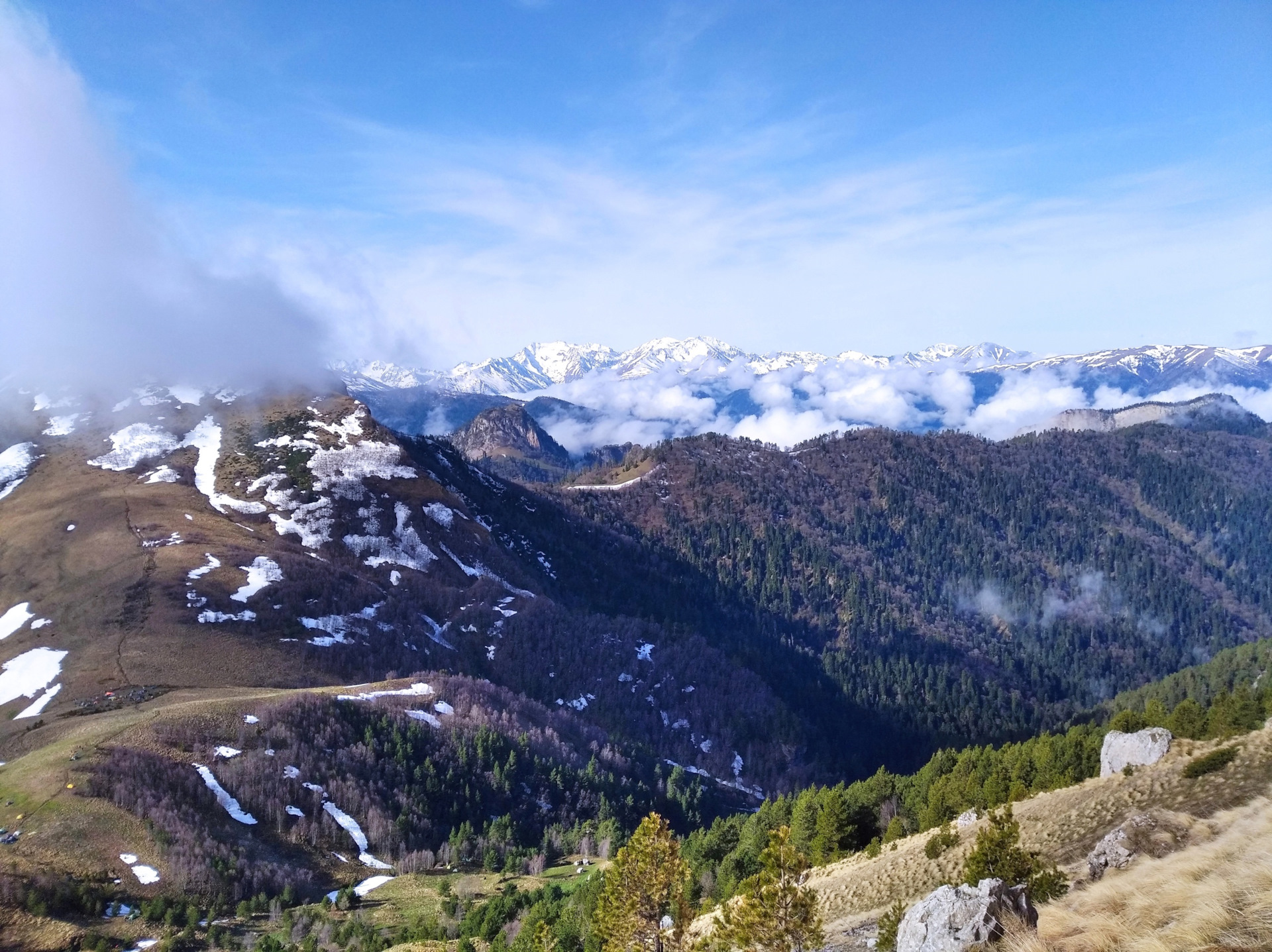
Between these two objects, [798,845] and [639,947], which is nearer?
[639,947]

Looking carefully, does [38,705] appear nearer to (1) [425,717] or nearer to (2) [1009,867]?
(1) [425,717]

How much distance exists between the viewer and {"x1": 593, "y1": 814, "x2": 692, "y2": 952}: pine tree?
41094mm

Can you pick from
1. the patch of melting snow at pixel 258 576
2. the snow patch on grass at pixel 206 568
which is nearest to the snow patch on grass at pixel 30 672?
the snow patch on grass at pixel 206 568

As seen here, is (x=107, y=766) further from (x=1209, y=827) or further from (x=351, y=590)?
(x=1209, y=827)

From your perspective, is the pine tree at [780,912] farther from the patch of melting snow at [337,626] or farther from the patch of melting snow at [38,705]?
the patch of melting snow at [337,626]

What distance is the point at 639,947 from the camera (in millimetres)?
40188

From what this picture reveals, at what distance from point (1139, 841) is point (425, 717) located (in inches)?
4855

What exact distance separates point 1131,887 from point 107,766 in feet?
372

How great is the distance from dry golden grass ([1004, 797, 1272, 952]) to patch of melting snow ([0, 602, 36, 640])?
193 meters

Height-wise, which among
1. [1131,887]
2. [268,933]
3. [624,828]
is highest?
[1131,887]

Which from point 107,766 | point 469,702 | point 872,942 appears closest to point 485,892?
point 107,766

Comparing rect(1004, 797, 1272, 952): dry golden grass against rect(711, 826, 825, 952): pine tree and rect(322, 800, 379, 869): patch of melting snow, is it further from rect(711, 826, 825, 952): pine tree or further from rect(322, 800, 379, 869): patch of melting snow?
rect(322, 800, 379, 869): patch of melting snow

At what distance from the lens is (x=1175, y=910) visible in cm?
1994

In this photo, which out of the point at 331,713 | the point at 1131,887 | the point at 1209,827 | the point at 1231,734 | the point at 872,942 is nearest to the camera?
the point at 1131,887
